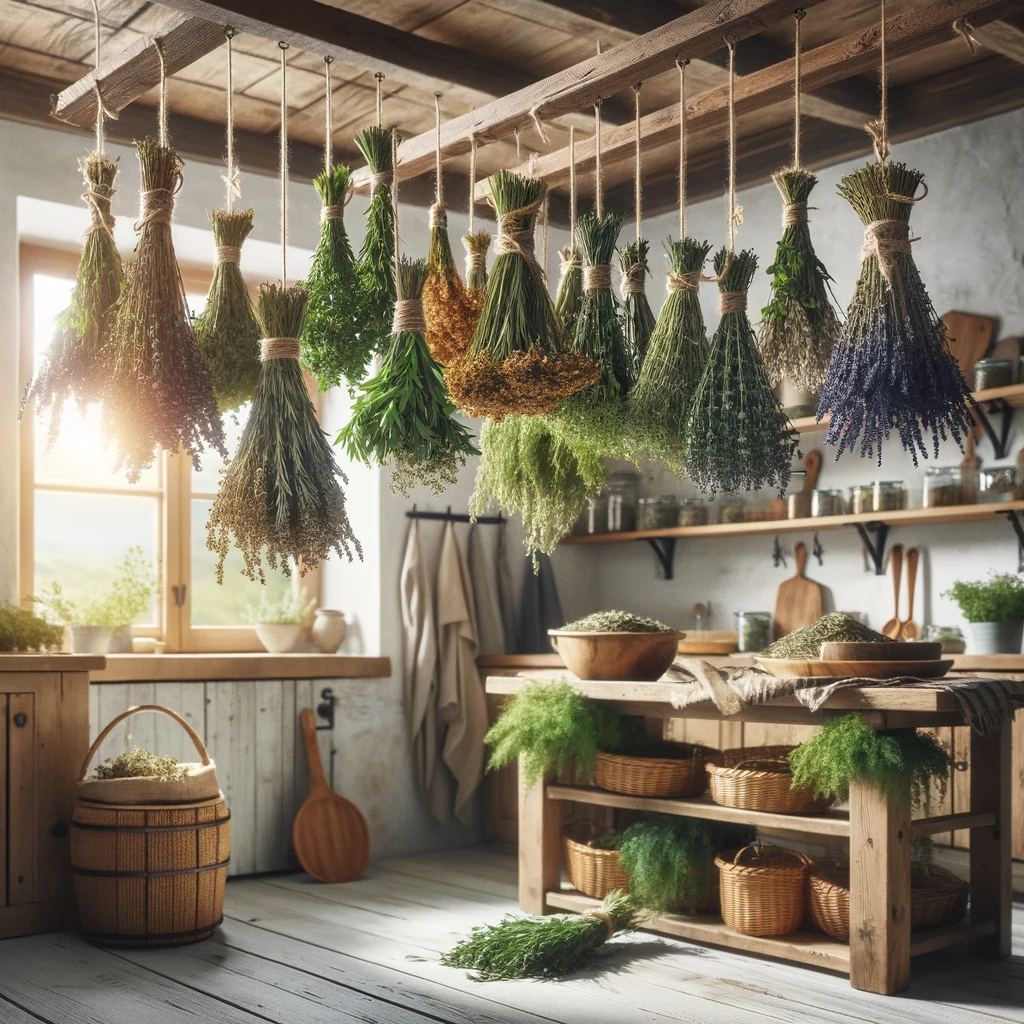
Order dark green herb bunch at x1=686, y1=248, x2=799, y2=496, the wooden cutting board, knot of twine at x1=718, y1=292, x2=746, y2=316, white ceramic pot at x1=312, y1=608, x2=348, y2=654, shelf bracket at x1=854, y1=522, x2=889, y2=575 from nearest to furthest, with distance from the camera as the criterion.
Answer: dark green herb bunch at x1=686, y1=248, x2=799, y2=496 → knot of twine at x1=718, y1=292, x2=746, y2=316 → shelf bracket at x1=854, y1=522, x2=889, y2=575 → the wooden cutting board → white ceramic pot at x1=312, y1=608, x2=348, y2=654

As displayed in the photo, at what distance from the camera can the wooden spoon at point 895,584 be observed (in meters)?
4.80

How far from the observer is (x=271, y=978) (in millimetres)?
3299

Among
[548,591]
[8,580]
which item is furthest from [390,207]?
[548,591]

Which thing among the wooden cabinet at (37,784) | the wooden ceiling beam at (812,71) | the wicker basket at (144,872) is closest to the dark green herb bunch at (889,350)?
the wooden ceiling beam at (812,71)

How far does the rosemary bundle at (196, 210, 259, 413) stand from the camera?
2.63 metres

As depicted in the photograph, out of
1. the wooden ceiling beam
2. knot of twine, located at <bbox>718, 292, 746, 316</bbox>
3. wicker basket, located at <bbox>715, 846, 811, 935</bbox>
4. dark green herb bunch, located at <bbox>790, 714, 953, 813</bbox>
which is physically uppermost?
the wooden ceiling beam

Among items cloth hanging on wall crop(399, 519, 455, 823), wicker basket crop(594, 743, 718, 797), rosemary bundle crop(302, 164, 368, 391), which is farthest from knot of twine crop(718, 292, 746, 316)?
cloth hanging on wall crop(399, 519, 455, 823)

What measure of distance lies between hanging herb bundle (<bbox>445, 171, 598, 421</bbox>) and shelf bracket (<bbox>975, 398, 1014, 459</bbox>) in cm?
243

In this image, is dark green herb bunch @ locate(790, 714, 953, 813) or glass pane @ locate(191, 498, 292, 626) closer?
dark green herb bunch @ locate(790, 714, 953, 813)

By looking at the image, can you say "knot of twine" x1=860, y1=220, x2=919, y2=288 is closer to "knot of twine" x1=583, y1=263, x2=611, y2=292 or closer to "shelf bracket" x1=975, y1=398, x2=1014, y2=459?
"knot of twine" x1=583, y1=263, x2=611, y2=292

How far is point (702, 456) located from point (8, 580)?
2.77m

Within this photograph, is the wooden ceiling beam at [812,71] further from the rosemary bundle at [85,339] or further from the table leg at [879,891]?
the table leg at [879,891]

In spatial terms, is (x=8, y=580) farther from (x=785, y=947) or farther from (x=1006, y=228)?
(x=1006, y=228)

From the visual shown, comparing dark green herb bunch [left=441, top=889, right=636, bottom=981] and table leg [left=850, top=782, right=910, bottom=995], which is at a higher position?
table leg [left=850, top=782, right=910, bottom=995]
